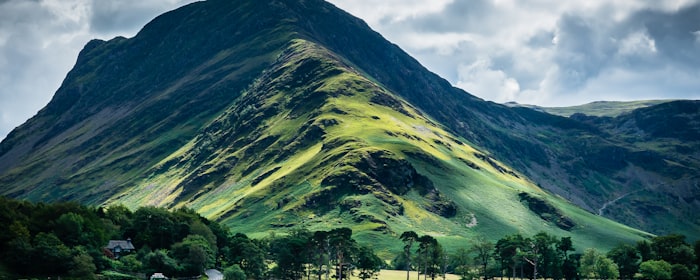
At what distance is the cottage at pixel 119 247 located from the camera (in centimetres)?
18680

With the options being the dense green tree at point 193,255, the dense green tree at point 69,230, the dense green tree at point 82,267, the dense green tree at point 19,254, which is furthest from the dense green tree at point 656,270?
the dense green tree at point 19,254

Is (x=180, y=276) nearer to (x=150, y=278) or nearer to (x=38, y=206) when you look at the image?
(x=150, y=278)

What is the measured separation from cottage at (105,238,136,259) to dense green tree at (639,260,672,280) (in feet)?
456

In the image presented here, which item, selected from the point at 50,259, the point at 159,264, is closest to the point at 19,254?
the point at 50,259

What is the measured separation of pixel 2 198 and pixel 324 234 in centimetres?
8177

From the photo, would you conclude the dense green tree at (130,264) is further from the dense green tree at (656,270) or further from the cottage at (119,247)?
the dense green tree at (656,270)

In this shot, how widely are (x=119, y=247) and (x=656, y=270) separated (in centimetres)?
14424

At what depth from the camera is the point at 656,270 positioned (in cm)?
19388

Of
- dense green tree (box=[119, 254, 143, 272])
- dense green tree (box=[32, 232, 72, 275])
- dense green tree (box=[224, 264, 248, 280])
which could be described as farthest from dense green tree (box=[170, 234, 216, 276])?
dense green tree (box=[32, 232, 72, 275])

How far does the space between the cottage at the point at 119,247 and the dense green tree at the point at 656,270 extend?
138853mm

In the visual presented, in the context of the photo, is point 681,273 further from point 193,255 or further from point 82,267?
point 82,267

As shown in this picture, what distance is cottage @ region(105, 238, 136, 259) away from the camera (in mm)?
186800

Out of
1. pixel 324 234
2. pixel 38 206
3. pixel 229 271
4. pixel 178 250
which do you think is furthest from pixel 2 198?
pixel 324 234

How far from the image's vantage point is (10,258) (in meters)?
153
